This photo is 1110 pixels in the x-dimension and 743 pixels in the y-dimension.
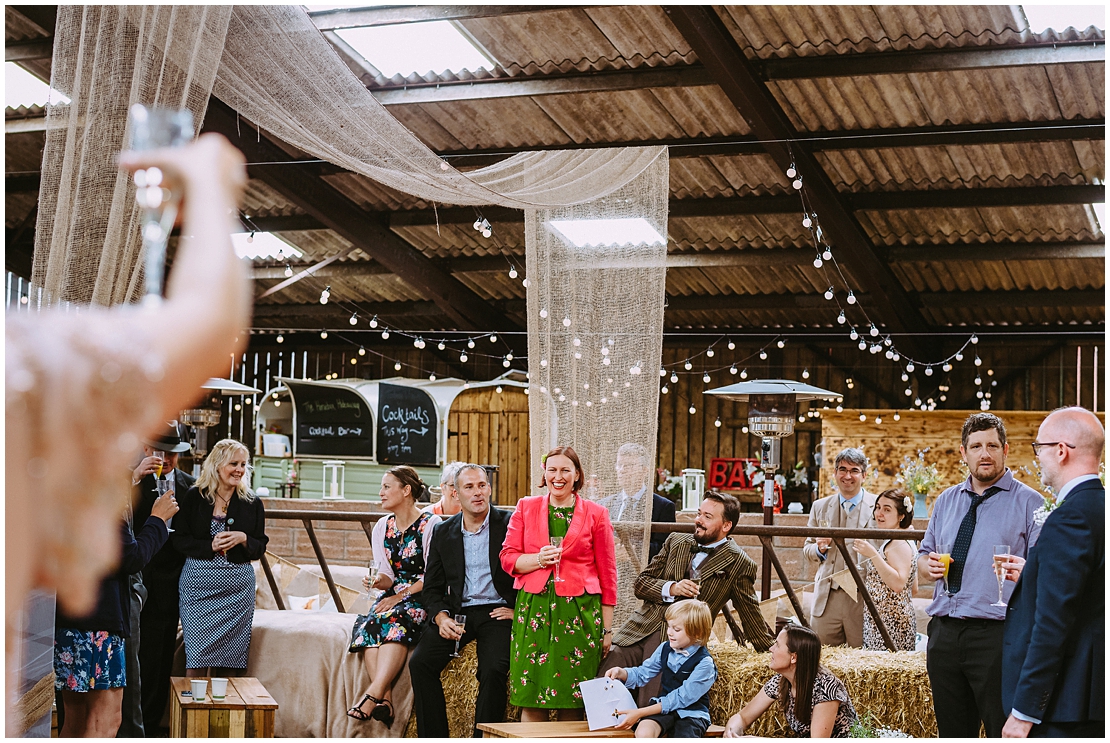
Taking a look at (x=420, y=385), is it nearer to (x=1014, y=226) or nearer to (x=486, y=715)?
(x=1014, y=226)

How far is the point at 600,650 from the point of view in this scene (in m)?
4.09

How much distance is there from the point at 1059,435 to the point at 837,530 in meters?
1.88

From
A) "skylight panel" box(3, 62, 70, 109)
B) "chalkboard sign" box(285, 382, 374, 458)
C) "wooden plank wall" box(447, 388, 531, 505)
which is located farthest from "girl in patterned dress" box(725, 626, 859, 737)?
"chalkboard sign" box(285, 382, 374, 458)

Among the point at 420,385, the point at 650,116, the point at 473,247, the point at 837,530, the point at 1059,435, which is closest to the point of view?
the point at 1059,435

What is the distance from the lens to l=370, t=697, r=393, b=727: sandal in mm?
4301

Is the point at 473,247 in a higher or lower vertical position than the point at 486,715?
higher

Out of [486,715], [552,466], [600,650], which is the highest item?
[552,466]

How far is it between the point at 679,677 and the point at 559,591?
564 mm

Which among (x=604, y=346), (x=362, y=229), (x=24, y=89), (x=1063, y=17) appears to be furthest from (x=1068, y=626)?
(x=362, y=229)

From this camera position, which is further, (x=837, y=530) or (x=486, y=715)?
(x=837, y=530)

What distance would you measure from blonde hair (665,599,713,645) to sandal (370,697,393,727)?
4.33ft

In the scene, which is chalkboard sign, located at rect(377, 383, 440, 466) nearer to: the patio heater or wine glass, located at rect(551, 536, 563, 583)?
the patio heater

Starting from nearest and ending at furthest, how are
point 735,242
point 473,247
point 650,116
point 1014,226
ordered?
point 650,116 → point 1014,226 → point 735,242 → point 473,247

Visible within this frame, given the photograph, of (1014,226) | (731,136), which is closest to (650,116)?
(731,136)
